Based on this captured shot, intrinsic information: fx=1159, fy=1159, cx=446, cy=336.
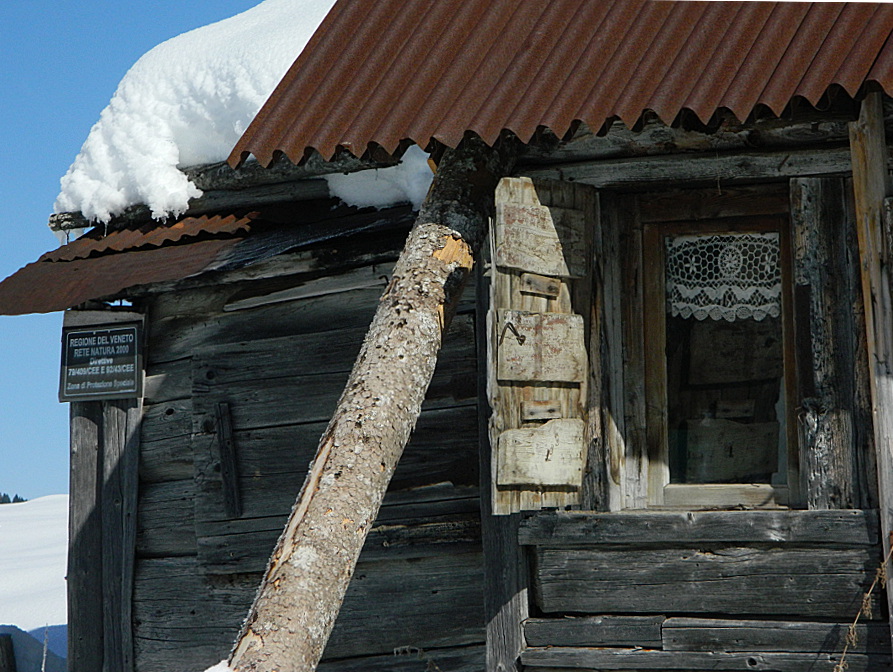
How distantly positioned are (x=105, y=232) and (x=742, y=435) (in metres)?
3.78

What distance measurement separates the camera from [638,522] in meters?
4.82

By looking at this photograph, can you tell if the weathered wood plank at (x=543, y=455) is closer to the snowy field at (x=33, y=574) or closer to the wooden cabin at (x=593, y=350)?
the wooden cabin at (x=593, y=350)

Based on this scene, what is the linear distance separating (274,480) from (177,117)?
2.21m

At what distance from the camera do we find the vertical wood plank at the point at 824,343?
15.1 ft

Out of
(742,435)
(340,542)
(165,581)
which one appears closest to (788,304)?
(742,435)

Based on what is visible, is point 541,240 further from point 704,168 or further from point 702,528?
point 702,528

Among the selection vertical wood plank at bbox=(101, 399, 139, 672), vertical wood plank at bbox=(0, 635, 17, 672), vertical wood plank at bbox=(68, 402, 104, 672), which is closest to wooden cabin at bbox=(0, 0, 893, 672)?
vertical wood plank at bbox=(101, 399, 139, 672)

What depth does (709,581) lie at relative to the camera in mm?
4773

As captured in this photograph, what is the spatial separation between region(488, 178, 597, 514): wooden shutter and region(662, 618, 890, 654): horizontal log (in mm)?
797

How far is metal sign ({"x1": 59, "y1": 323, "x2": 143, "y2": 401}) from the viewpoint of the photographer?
640 cm

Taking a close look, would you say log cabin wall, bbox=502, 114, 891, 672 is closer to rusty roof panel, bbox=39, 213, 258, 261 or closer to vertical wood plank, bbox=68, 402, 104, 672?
rusty roof panel, bbox=39, 213, 258, 261

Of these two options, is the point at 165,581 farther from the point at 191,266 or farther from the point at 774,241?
the point at 774,241

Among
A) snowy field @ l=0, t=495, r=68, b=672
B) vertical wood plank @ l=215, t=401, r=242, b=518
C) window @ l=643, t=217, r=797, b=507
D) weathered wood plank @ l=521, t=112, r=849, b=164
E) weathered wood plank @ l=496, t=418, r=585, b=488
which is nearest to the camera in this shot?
weathered wood plank @ l=496, t=418, r=585, b=488

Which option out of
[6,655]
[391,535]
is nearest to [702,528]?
[391,535]
